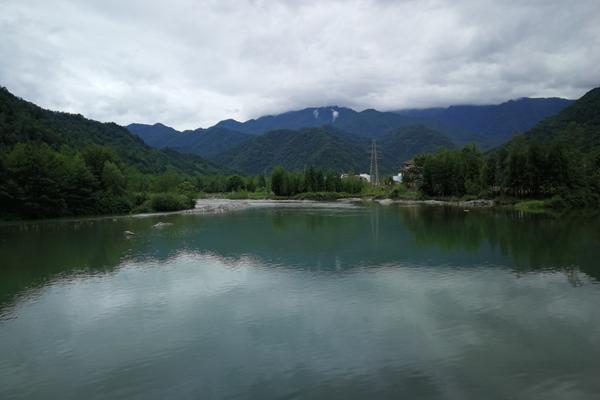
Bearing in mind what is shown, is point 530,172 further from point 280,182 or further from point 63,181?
point 63,181

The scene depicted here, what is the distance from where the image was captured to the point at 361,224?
39.7m

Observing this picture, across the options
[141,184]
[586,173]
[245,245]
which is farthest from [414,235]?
Answer: [141,184]

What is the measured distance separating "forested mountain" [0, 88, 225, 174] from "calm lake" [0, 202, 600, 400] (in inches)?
2256

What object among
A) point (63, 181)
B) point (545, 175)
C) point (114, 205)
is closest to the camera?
point (63, 181)

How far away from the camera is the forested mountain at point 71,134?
72.8m

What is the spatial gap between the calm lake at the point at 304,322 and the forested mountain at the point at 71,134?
57296 millimetres

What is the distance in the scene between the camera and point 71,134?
4060 inches

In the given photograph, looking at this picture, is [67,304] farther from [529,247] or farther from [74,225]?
[74,225]

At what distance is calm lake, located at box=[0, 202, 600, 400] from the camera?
30.3 ft

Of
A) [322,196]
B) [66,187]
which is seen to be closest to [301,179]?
[322,196]

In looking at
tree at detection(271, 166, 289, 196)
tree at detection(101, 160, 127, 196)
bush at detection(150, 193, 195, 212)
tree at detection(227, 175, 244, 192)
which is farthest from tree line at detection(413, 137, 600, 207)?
tree at detection(227, 175, 244, 192)

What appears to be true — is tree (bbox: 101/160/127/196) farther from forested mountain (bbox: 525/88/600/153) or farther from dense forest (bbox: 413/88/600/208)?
forested mountain (bbox: 525/88/600/153)

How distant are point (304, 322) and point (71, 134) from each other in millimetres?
107870

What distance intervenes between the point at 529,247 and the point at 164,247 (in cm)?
2282
